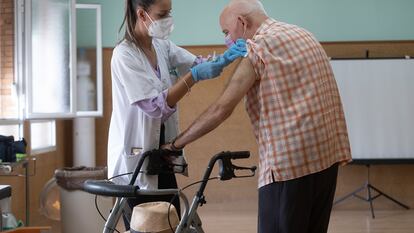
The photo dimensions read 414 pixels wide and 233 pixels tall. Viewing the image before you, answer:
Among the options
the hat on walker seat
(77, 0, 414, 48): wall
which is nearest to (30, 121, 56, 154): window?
(77, 0, 414, 48): wall

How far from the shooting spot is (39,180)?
5.91m

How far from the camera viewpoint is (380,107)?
638 cm

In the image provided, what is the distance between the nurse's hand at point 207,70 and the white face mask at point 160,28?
202 millimetres

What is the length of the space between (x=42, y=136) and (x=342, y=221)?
305 centimetres

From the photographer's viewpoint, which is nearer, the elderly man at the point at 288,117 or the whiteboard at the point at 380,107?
the elderly man at the point at 288,117

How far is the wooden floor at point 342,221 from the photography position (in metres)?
5.45

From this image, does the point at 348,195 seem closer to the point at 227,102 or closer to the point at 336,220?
the point at 336,220

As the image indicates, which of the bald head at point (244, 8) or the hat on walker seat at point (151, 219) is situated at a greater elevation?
the bald head at point (244, 8)

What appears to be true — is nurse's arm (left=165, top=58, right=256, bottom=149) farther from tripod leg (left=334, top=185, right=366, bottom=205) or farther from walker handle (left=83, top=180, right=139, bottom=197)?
tripod leg (left=334, top=185, right=366, bottom=205)

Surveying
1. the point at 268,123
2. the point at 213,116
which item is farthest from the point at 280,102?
the point at 213,116

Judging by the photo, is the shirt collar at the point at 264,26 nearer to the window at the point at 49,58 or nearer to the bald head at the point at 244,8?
the bald head at the point at 244,8

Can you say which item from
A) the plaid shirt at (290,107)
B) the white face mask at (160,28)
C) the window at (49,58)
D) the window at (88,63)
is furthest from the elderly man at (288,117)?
the window at (88,63)

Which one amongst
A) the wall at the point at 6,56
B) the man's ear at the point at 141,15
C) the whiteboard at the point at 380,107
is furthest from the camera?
the whiteboard at the point at 380,107

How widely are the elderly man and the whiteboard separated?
15.1 feet
